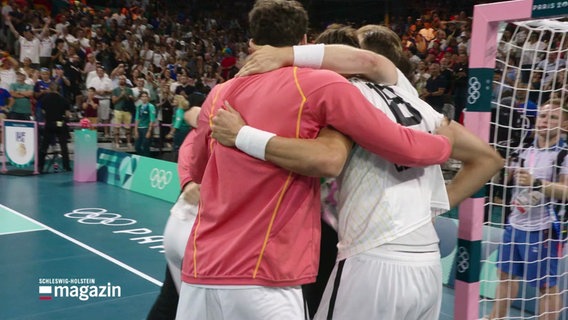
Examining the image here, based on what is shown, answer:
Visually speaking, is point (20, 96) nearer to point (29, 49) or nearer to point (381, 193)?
point (29, 49)

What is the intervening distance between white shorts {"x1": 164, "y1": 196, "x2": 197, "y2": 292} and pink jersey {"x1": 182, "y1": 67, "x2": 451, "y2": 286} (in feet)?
3.15

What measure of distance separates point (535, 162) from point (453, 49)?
11286 millimetres

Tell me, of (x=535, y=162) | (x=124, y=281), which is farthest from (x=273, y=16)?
(x=124, y=281)

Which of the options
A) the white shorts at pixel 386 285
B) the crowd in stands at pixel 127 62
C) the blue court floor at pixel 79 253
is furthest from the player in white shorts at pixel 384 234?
the crowd in stands at pixel 127 62

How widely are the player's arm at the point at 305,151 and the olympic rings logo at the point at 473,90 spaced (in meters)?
0.94

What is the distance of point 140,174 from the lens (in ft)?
32.4

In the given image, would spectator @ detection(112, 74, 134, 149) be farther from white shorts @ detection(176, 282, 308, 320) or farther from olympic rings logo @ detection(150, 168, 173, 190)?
white shorts @ detection(176, 282, 308, 320)

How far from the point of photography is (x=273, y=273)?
1.74 m

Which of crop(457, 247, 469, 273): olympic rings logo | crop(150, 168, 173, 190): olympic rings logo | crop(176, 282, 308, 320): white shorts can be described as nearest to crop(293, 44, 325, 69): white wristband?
crop(176, 282, 308, 320): white shorts

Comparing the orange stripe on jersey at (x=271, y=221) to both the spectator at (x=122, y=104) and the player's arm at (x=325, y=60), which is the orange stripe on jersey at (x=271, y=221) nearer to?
the player's arm at (x=325, y=60)

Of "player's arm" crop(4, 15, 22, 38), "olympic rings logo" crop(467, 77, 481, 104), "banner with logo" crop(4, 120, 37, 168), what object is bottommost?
"banner with logo" crop(4, 120, 37, 168)

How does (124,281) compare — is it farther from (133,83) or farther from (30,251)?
(133,83)

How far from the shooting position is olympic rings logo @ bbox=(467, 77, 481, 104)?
244 centimetres

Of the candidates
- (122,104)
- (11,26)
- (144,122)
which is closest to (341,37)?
(144,122)
